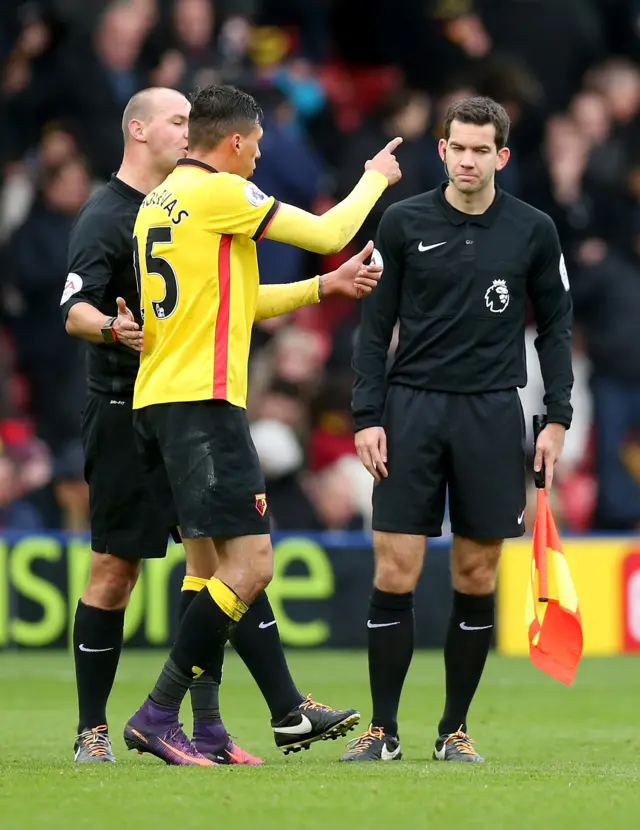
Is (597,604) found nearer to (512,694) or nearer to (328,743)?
(512,694)

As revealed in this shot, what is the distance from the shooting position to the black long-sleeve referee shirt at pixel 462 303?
258 inches

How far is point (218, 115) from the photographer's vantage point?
241 inches

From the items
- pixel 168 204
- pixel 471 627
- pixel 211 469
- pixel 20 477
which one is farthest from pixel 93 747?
pixel 20 477

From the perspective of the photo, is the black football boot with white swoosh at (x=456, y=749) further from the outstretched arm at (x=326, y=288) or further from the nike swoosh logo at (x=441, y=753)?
the outstretched arm at (x=326, y=288)

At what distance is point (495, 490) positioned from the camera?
21.4 feet

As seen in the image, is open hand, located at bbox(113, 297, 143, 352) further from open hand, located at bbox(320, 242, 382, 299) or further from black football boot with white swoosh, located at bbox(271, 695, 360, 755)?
black football boot with white swoosh, located at bbox(271, 695, 360, 755)

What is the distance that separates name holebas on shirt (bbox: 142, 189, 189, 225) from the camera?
6.03 metres

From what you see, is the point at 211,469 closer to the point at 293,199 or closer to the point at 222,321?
the point at 222,321

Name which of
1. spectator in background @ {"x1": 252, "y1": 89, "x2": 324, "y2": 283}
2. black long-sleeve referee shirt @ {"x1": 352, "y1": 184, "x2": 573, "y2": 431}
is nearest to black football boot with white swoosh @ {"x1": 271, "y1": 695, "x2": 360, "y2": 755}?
black long-sleeve referee shirt @ {"x1": 352, "y1": 184, "x2": 573, "y2": 431}

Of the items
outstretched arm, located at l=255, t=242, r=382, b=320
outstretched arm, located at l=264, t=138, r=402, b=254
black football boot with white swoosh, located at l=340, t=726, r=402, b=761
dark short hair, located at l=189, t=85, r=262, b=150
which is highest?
dark short hair, located at l=189, t=85, r=262, b=150

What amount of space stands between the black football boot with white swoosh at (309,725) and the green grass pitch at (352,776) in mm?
97

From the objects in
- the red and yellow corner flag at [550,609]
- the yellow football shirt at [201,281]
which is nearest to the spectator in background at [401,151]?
the red and yellow corner flag at [550,609]

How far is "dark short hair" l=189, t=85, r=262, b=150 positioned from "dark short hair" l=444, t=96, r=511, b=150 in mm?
761

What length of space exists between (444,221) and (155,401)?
128 centimetres
